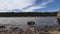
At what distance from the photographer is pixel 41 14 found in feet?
374

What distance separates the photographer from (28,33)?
15945 mm

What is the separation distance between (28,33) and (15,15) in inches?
4029

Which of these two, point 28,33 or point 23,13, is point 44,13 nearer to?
point 23,13

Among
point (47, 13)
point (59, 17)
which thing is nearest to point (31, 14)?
point (47, 13)

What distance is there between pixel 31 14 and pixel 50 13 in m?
13.8

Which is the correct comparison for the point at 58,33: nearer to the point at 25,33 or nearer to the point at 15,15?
the point at 25,33

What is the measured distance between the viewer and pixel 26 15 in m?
117

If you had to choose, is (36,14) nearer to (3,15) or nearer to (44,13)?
(44,13)

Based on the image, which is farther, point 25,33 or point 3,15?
point 3,15

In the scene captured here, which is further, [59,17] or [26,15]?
[26,15]

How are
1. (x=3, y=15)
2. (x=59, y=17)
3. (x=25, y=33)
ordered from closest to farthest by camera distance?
1. (x=25, y=33)
2. (x=59, y=17)
3. (x=3, y=15)

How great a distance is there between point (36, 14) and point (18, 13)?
43.1ft

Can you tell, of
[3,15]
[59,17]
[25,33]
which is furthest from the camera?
[3,15]

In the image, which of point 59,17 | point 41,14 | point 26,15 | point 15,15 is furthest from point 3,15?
point 59,17
